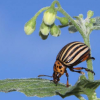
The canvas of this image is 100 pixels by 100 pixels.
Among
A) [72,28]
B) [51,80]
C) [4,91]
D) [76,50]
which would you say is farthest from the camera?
[72,28]

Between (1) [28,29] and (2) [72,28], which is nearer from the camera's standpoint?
(1) [28,29]

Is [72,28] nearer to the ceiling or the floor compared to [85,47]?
nearer to the ceiling

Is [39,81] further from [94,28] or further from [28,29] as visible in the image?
[94,28]

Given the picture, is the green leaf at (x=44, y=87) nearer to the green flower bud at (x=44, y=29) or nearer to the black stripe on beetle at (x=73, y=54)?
the black stripe on beetle at (x=73, y=54)

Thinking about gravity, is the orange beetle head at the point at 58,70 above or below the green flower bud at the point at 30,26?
below

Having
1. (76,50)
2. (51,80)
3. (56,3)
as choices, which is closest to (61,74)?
(51,80)

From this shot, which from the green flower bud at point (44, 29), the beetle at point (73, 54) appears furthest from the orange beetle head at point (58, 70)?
the green flower bud at point (44, 29)

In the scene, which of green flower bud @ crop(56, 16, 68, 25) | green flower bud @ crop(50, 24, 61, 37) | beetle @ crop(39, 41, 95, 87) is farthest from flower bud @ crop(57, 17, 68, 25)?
beetle @ crop(39, 41, 95, 87)
